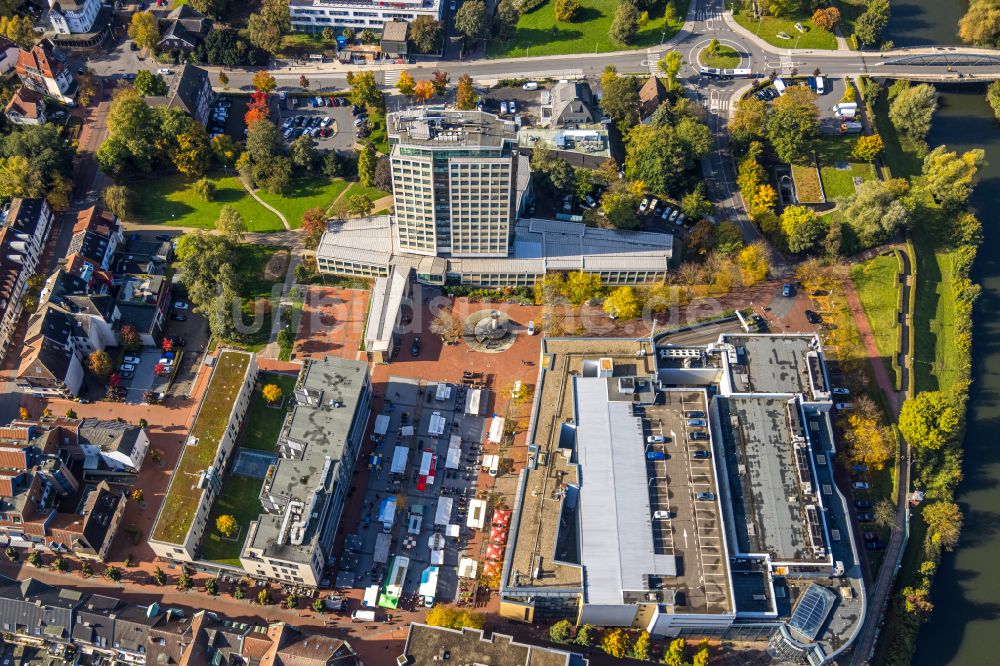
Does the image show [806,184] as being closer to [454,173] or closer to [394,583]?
[454,173]

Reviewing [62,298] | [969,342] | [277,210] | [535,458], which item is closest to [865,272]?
[969,342]

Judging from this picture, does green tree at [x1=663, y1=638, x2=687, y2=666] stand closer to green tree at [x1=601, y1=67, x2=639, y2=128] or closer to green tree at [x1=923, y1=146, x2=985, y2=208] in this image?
green tree at [x1=923, y1=146, x2=985, y2=208]

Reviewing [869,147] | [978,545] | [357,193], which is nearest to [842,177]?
[869,147]

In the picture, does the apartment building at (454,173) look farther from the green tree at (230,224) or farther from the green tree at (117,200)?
the green tree at (117,200)

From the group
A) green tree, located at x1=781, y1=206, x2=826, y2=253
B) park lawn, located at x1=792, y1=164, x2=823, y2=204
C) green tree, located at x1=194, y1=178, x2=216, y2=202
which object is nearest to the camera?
green tree, located at x1=781, y1=206, x2=826, y2=253

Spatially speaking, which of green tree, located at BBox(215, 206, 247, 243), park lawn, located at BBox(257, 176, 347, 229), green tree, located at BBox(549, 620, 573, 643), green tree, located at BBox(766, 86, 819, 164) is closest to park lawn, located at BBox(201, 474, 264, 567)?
green tree, located at BBox(549, 620, 573, 643)
